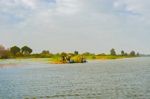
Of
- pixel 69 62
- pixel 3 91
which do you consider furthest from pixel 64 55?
pixel 3 91

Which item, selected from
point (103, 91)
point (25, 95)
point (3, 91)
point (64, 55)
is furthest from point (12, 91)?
point (64, 55)

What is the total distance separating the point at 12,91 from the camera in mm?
50375

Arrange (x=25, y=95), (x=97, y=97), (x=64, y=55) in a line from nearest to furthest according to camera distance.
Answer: (x=97, y=97) → (x=25, y=95) → (x=64, y=55)

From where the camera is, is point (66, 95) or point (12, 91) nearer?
point (66, 95)

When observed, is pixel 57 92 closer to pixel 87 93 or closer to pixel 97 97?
pixel 87 93

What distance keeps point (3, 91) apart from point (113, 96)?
16586 mm

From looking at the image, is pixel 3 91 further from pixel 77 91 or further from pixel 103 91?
pixel 103 91

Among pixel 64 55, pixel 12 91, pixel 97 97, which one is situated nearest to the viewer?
pixel 97 97

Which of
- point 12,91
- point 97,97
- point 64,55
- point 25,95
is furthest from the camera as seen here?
point 64,55

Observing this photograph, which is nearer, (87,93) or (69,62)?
(87,93)

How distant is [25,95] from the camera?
46031 millimetres

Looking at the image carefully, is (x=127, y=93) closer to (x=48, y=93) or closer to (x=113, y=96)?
(x=113, y=96)

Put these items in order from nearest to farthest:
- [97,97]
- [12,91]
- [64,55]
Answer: [97,97] < [12,91] < [64,55]

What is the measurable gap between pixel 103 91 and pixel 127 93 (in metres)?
4.09
